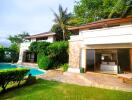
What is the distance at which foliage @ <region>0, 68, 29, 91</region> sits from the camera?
12.0 metres

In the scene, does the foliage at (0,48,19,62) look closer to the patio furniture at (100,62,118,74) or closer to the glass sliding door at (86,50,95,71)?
the glass sliding door at (86,50,95,71)

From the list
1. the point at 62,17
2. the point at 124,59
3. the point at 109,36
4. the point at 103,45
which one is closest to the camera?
the point at 109,36

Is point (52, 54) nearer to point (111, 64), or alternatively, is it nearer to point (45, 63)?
point (45, 63)

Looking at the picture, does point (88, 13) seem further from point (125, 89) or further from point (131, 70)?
point (125, 89)

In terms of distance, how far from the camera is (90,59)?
854 inches

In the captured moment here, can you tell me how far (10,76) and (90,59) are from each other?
1219cm

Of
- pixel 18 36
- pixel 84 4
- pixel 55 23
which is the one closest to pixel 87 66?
pixel 55 23

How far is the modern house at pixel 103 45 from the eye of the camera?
16.9 meters

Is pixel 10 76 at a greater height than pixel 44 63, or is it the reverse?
pixel 44 63

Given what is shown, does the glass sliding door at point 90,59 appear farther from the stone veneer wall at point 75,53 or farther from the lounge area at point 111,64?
the stone veneer wall at point 75,53

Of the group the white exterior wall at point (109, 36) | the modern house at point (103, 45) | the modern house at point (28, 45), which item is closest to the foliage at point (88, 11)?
the modern house at point (28, 45)

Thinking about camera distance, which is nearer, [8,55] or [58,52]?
[58,52]

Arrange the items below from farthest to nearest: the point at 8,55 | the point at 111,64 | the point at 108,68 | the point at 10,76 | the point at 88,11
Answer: the point at 8,55
the point at 88,11
the point at 111,64
the point at 108,68
the point at 10,76

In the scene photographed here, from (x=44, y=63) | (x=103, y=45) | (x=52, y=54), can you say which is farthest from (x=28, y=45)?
(x=103, y=45)
